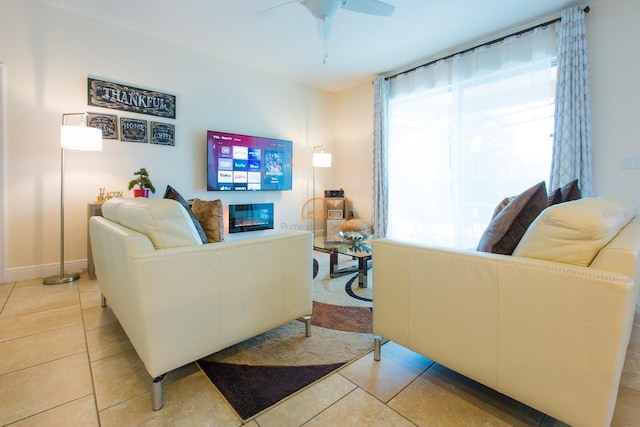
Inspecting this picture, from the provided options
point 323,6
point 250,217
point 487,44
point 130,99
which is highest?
point 487,44

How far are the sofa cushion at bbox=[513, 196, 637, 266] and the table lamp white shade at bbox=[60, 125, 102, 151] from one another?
3250 millimetres

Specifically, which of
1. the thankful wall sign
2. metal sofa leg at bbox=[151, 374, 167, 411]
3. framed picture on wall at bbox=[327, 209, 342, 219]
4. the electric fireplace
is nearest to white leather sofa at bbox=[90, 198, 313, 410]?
metal sofa leg at bbox=[151, 374, 167, 411]

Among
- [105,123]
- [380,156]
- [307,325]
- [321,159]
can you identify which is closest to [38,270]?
[105,123]

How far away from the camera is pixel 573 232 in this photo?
937mm

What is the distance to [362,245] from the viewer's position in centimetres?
288

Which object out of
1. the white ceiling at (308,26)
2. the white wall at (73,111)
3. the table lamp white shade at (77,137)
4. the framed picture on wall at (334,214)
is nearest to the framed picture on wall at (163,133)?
the white wall at (73,111)

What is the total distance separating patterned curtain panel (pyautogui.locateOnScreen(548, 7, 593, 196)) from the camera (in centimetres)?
266

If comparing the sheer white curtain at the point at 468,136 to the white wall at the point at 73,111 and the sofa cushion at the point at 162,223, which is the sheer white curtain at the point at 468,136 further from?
the sofa cushion at the point at 162,223

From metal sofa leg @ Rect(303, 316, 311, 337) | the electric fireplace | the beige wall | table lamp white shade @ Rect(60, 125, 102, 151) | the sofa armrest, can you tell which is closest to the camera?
the sofa armrest

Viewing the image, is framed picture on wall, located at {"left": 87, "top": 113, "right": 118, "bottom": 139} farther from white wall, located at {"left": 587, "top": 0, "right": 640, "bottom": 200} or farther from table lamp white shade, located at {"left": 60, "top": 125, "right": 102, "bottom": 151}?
white wall, located at {"left": 587, "top": 0, "right": 640, "bottom": 200}

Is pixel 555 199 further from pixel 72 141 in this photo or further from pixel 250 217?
pixel 72 141

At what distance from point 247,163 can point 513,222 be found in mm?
3477

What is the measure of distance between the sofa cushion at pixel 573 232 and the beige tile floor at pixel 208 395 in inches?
25.8

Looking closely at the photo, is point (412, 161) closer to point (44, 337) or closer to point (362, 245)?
point (362, 245)
